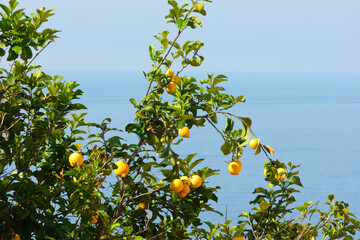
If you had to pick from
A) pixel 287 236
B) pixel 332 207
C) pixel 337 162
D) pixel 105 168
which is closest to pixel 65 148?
pixel 105 168

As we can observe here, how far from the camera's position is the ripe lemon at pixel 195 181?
5.44ft

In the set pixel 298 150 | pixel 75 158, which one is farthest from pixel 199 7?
pixel 298 150

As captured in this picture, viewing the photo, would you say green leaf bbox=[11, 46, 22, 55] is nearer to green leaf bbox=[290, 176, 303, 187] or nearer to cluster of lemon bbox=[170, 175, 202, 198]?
cluster of lemon bbox=[170, 175, 202, 198]

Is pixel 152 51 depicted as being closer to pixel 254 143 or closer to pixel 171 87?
pixel 171 87

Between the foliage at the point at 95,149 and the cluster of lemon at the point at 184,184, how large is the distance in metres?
0.03

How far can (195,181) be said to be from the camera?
166 cm

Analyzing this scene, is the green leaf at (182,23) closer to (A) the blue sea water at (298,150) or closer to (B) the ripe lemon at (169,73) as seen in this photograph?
(B) the ripe lemon at (169,73)

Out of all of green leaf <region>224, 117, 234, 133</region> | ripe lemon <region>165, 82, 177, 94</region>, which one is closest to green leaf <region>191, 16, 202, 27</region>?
ripe lemon <region>165, 82, 177, 94</region>

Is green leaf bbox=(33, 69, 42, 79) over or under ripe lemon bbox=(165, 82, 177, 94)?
under

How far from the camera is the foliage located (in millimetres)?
1577

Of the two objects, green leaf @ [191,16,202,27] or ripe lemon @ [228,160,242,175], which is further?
green leaf @ [191,16,202,27]

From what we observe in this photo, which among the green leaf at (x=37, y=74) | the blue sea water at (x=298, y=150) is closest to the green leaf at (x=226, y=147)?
the green leaf at (x=37, y=74)

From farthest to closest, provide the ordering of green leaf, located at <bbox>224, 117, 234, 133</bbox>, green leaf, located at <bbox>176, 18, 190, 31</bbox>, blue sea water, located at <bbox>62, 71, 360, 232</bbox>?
blue sea water, located at <bbox>62, 71, 360, 232</bbox>, green leaf, located at <bbox>176, 18, 190, 31</bbox>, green leaf, located at <bbox>224, 117, 234, 133</bbox>

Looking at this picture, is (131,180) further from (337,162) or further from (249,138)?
(337,162)
